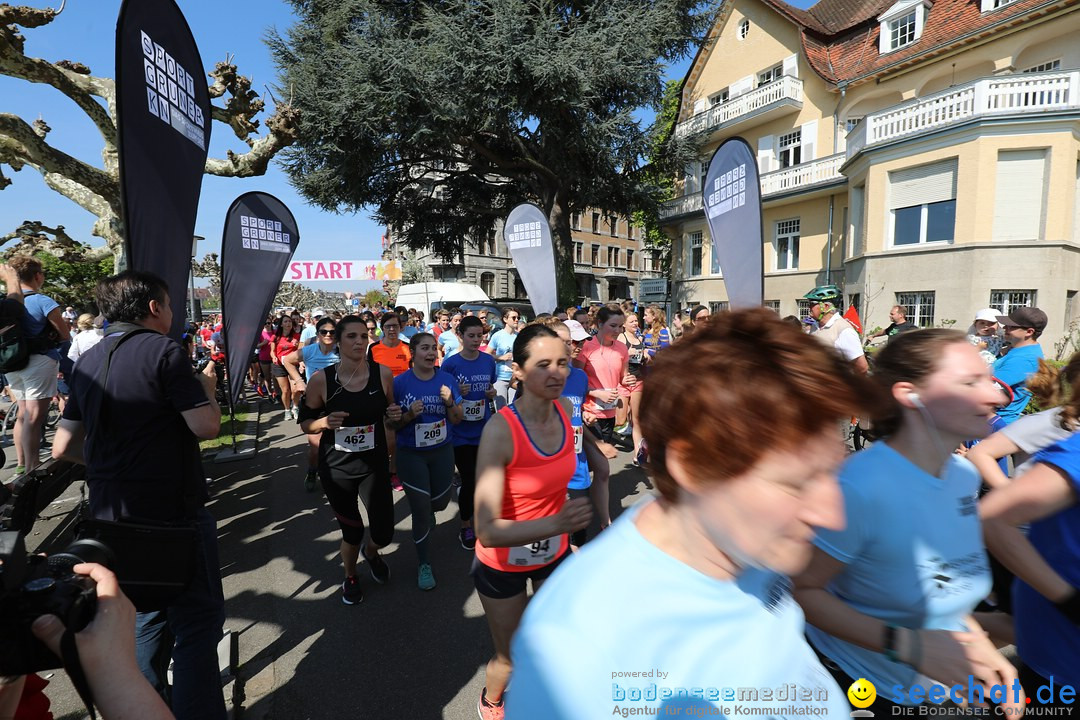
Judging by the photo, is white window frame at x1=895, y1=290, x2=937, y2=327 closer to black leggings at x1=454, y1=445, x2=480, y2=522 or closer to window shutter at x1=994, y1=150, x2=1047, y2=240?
window shutter at x1=994, y1=150, x2=1047, y2=240

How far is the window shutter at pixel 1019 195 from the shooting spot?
1340 centimetres

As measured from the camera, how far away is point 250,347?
18.5 ft

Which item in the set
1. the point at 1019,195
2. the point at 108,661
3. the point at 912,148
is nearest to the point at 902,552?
the point at 108,661

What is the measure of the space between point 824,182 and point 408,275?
2966 centimetres

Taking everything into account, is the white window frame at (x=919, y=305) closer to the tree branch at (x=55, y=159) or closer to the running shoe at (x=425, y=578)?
the running shoe at (x=425, y=578)

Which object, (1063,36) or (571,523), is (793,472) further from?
(1063,36)

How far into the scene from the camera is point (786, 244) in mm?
21328

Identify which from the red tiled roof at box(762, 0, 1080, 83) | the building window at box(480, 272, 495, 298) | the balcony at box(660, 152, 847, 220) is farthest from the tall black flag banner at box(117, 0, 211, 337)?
the building window at box(480, 272, 495, 298)

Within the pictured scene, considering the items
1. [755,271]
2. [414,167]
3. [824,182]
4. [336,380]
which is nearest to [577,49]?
[414,167]

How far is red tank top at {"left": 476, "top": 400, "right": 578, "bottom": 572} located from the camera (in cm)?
223

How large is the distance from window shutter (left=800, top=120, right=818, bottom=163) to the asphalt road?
20538 mm

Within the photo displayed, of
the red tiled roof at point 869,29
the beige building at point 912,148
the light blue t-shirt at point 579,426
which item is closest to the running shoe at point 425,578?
the light blue t-shirt at point 579,426

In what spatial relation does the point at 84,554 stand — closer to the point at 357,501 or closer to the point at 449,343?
the point at 357,501

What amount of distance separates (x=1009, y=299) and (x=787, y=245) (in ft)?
28.1
